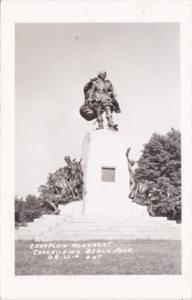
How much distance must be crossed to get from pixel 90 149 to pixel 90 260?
3.99 meters

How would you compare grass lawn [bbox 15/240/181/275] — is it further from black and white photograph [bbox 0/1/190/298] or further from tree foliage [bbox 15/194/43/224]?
tree foliage [bbox 15/194/43/224]

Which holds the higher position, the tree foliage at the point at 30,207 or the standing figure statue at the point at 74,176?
the standing figure statue at the point at 74,176

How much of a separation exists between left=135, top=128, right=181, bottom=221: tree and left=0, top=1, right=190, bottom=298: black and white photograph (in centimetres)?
21

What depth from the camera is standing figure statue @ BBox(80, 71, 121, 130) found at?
35.0 ft

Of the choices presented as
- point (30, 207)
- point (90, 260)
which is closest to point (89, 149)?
point (30, 207)

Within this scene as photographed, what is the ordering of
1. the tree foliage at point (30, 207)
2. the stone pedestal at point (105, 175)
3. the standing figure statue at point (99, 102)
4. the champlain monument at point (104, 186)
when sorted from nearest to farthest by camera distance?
the champlain monument at point (104, 186) < the standing figure statue at point (99, 102) < the tree foliage at point (30, 207) < the stone pedestal at point (105, 175)

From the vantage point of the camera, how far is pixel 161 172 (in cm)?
1551

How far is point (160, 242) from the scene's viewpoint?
9.60 metres

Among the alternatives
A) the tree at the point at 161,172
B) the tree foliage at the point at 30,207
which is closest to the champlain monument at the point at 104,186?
the tree foliage at the point at 30,207

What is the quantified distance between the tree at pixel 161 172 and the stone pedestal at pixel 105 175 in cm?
173

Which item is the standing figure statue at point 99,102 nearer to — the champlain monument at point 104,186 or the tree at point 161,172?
the champlain monument at point 104,186

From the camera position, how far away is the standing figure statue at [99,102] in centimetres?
1068

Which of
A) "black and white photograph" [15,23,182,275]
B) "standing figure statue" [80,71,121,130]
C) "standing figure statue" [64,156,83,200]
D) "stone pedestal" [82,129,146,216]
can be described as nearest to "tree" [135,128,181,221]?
"black and white photograph" [15,23,182,275]

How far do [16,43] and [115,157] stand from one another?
4.26 m
